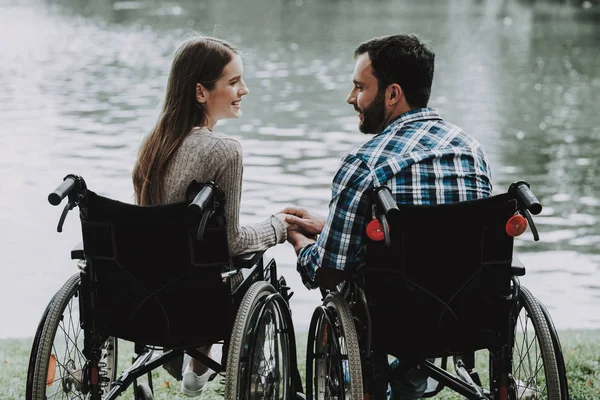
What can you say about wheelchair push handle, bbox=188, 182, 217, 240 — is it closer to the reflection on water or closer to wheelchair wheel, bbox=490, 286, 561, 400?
wheelchair wheel, bbox=490, 286, 561, 400

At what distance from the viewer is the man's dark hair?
261 centimetres

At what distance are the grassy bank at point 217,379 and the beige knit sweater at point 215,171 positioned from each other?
86cm

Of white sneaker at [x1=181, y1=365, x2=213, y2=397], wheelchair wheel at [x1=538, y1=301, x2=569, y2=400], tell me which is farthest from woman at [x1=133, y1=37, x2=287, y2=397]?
wheelchair wheel at [x1=538, y1=301, x2=569, y2=400]

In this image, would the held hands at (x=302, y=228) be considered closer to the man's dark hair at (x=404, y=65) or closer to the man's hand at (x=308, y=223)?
the man's hand at (x=308, y=223)

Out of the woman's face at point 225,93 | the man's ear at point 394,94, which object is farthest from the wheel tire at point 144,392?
the man's ear at point 394,94

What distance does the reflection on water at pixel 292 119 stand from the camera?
20.4 ft

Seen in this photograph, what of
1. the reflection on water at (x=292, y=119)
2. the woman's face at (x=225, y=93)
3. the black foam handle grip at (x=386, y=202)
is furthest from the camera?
the reflection on water at (x=292, y=119)

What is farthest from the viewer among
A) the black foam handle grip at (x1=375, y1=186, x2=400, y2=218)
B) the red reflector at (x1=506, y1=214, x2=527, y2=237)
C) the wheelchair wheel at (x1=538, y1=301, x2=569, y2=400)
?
the wheelchair wheel at (x1=538, y1=301, x2=569, y2=400)

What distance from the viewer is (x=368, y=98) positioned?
2650 millimetres

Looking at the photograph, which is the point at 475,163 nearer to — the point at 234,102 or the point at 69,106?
the point at 234,102

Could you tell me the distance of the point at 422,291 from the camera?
2.39 meters

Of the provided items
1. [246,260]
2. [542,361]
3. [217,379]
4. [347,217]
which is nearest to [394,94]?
[347,217]

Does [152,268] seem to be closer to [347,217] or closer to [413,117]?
[347,217]

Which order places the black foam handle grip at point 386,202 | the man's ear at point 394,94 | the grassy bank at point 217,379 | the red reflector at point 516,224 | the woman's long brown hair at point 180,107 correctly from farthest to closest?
the grassy bank at point 217,379, the woman's long brown hair at point 180,107, the man's ear at point 394,94, the red reflector at point 516,224, the black foam handle grip at point 386,202
